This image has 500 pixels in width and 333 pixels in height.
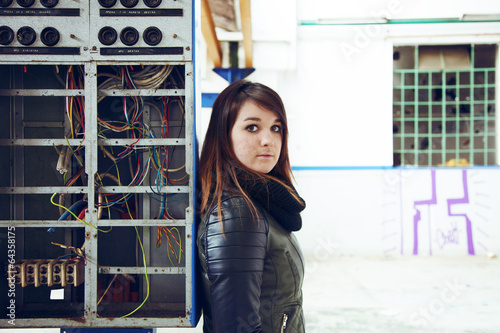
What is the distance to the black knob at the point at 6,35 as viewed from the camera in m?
1.64

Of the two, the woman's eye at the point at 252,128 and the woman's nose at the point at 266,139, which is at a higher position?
the woman's eye at the point at 252,128

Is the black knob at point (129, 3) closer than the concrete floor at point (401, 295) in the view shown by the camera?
Yes

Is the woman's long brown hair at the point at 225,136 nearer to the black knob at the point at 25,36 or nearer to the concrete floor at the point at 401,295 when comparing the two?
the black knob at the point at 25,36

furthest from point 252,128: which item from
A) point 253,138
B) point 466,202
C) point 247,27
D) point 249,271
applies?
point 466,202

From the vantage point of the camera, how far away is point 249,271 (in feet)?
4.06

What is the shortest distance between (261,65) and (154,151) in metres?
4.18

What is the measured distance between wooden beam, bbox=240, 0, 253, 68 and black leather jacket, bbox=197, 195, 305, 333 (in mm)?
3024

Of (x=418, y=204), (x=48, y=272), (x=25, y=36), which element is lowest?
(x=418, y=204)

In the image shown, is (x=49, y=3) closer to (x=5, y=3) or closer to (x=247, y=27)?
(x=5, y=3)

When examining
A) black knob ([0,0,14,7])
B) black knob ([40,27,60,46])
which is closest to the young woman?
black knob ([40,27,60,46])

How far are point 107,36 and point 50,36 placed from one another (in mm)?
251

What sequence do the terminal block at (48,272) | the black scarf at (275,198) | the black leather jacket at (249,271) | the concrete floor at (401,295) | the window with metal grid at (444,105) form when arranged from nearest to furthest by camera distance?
1. the black leather jacket at (249,271)
2. the black scarf at (275,198)
3. the terminal block at (48,272)
4. the concrete floor at (401,295)
5. the window with metal grid at (444,105)

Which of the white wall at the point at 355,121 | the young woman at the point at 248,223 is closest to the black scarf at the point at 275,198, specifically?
the young woman at the point at 248,223

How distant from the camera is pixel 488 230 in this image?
20.3ft
